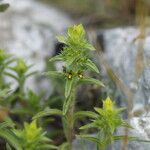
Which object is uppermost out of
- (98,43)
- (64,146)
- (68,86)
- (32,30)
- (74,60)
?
(32,30)

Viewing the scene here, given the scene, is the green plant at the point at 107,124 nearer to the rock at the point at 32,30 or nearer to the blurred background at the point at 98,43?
the blurred background at the point at 98,43

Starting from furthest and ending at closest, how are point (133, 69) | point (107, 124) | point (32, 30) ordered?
point (32, 30) < point (133, 69) < point (107, 124)

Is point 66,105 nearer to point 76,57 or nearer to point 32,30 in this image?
point 76,57

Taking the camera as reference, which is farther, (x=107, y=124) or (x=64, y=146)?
(x=64, y=146)

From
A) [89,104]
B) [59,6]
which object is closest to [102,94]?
[89,104]

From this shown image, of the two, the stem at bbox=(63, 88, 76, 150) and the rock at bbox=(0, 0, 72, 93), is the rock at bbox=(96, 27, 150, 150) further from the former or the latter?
the rock at bbox=(0, 0, 72, 93)

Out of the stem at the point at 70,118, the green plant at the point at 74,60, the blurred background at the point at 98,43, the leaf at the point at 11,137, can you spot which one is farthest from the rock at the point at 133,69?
the leaf at the point at 11,137

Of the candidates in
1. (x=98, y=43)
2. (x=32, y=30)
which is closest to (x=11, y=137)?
(x=98, y=43)

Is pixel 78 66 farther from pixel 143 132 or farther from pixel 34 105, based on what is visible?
pixel 34 105
